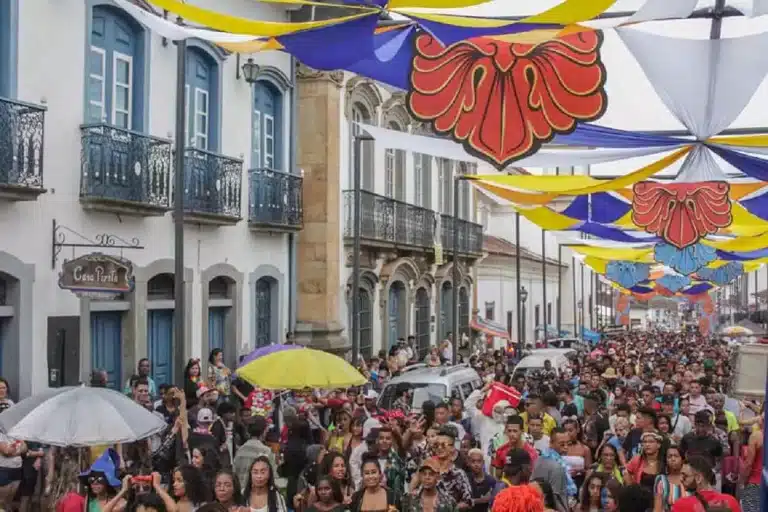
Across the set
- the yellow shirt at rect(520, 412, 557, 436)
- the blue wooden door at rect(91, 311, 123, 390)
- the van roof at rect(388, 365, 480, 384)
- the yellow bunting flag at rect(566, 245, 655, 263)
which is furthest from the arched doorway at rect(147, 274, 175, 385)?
the yellow bunting flag at rect(566, 245, 655, 263)

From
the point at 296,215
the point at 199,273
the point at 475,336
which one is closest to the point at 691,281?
the point at 475,336

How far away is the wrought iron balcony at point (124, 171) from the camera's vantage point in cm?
1443

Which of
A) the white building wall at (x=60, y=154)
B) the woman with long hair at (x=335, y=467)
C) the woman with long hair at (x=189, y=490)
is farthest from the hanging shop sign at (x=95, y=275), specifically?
the woman with long hair at (x=189, y=490)

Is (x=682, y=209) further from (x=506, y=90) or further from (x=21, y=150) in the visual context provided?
(x=21, y=150)

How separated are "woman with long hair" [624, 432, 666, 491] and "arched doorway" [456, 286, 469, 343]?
25.4 m

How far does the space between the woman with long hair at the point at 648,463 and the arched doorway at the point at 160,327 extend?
905cm

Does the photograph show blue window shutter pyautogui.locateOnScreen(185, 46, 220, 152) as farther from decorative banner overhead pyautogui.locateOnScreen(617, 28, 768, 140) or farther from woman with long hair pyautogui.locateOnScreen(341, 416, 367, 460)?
decorative banner overhead pyautogui.locateOnScreen(617, 28, 768, 140)

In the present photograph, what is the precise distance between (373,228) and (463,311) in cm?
1173

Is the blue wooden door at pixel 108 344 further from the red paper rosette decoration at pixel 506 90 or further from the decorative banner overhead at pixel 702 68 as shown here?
the decorative banner overhead at pixel 702 68

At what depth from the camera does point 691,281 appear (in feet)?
128

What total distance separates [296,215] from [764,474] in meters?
13.0

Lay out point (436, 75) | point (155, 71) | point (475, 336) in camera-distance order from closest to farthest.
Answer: point (436, 75) < point (155, 71) < point (475, 336)

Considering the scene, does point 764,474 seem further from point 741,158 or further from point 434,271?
point 434,271

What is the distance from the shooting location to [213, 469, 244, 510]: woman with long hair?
7.39 meters
